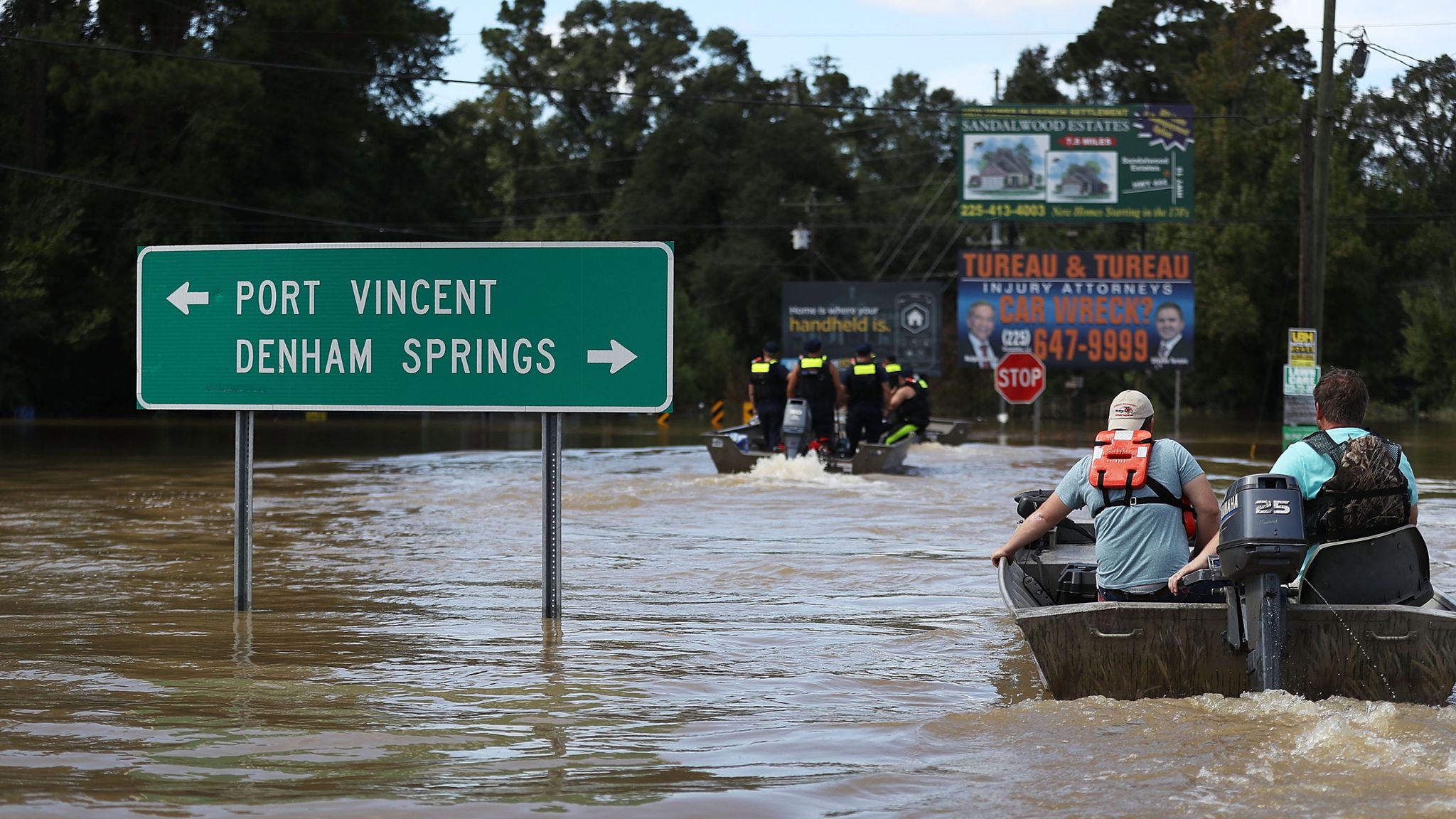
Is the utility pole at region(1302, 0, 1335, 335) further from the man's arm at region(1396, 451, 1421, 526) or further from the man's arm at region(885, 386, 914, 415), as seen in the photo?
the man's arm at region(1396, 451, 1421, 526)

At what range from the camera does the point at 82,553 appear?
1386cm

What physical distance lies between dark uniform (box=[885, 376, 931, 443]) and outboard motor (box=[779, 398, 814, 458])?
2935 mm

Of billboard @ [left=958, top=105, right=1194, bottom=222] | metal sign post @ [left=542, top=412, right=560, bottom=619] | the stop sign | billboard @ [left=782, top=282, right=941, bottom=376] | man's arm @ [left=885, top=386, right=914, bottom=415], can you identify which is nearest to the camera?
metal sign post @ [left=542, top=412, right=560, bottom=619]

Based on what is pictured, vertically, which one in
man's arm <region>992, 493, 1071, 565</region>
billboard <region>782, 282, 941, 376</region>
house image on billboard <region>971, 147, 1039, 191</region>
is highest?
house image on billboard <region>971, 147, 1039, 191</region>

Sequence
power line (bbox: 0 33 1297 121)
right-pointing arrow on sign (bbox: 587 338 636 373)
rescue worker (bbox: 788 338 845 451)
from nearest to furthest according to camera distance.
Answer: right-pointing arrow on sign (bbox: 587 338 636 373) < rescue worker (bbox: 788 338 845 451) < power line (bbox: 0 33 1297 121)

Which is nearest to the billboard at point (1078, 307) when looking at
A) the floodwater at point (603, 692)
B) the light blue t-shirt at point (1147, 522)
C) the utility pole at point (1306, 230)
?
the utility pole at point (1306, 230)

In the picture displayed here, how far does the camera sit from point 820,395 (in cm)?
2294

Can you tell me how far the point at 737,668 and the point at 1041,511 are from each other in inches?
73.6

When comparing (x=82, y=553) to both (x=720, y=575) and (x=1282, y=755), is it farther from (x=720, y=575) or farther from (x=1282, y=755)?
(x=1282, y=755)

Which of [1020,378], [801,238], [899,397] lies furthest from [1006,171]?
[899,397]

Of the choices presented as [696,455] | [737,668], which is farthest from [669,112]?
[737,668]

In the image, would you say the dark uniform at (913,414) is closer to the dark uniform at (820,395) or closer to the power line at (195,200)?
the dark uniform at (820,395)

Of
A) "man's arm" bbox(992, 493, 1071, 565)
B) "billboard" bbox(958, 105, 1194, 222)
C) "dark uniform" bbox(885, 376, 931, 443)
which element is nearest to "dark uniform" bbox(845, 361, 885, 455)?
"dark uniform" bbox(885, 376, 931, 443)

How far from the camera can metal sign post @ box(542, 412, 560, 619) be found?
362 inches
